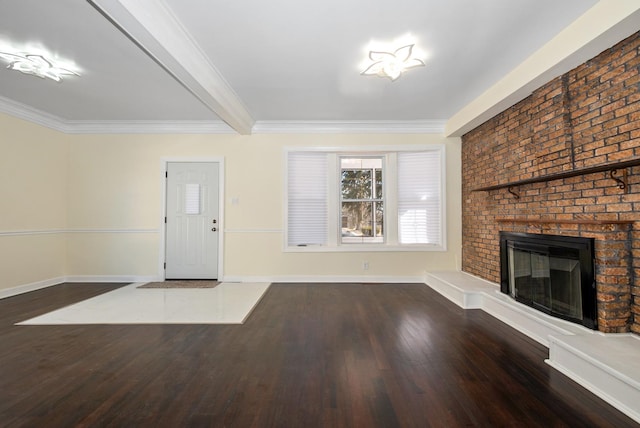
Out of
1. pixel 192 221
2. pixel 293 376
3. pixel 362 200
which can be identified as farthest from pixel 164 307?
pixel 362 200

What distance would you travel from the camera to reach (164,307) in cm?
342

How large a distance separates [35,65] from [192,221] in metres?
2.61

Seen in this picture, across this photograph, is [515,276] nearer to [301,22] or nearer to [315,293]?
[315,293]

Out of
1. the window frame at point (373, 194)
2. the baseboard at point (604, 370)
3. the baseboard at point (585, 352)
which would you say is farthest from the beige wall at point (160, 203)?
the baseboard at point (604, 370)

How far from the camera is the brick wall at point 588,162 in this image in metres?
2.11

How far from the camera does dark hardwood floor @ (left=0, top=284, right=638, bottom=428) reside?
5.20ft

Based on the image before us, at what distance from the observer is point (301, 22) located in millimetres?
2299

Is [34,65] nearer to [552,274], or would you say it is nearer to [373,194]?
[373,194]

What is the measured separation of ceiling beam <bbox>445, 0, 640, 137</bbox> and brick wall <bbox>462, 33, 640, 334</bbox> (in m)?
0.10

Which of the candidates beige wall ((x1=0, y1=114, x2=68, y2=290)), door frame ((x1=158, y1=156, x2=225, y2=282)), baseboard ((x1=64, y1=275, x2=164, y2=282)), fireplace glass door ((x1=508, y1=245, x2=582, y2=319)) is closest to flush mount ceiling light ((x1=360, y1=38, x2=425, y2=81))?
fireplace glass door ((x1=508, y1=245, x2=582, y2=319))

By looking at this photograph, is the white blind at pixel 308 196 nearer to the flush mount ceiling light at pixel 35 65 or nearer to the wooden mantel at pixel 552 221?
the wooden mantel at pixel 552 221

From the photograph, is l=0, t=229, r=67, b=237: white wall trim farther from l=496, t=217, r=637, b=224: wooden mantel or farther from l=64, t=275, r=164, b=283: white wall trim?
l=496, t=217, r=637, b=224: wooden mantel

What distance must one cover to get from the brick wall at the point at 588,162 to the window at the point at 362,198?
1.17m

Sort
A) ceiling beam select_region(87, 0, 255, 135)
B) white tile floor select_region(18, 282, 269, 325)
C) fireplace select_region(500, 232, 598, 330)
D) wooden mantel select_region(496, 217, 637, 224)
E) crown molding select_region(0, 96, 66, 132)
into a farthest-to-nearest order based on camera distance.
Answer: crown molding select_region(0, 96, 66, 132) < white tile floor select_region(18, 282, 269, 325) < fireplace select_region(500, 232, 598, 330) < wooden mantel select_region(496, 217, 637, 224) < ceiling beam select_region(87, 0, 255, 135)
